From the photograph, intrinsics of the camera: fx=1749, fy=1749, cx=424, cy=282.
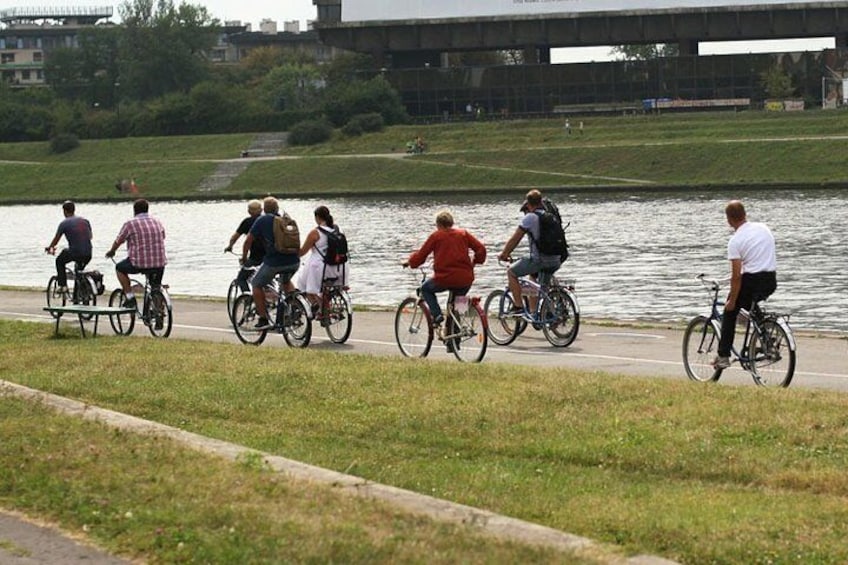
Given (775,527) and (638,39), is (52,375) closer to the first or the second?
(775,527)

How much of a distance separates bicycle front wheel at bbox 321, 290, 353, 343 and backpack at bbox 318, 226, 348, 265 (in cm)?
40

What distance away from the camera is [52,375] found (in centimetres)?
1684

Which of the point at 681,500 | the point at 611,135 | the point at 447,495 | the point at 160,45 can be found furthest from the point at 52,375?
the point at 160,45

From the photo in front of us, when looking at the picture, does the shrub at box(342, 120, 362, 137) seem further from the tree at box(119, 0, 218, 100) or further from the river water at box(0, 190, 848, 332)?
the tree at box(119, 0, 218, 100)

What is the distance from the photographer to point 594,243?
4838 cm

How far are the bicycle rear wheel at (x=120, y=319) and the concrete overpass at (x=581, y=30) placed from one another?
335 feet

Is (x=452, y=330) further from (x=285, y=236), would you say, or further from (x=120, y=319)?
(x=120, y=319)

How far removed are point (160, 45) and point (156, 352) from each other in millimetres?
153504

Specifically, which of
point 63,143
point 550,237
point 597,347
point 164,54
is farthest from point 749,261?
point 164,54

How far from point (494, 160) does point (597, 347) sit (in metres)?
73.3

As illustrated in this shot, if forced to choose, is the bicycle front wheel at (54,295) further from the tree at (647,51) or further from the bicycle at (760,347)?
the tree at (647,51)

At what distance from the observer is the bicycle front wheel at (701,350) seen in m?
16.9

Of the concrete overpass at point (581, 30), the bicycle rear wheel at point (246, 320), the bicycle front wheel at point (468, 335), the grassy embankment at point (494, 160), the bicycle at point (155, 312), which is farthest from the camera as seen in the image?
the concrete overpass at point (581, 30)

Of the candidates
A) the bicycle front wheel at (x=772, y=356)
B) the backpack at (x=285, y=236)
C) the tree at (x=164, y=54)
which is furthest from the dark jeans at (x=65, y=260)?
the tree at (x=164, y=54)
